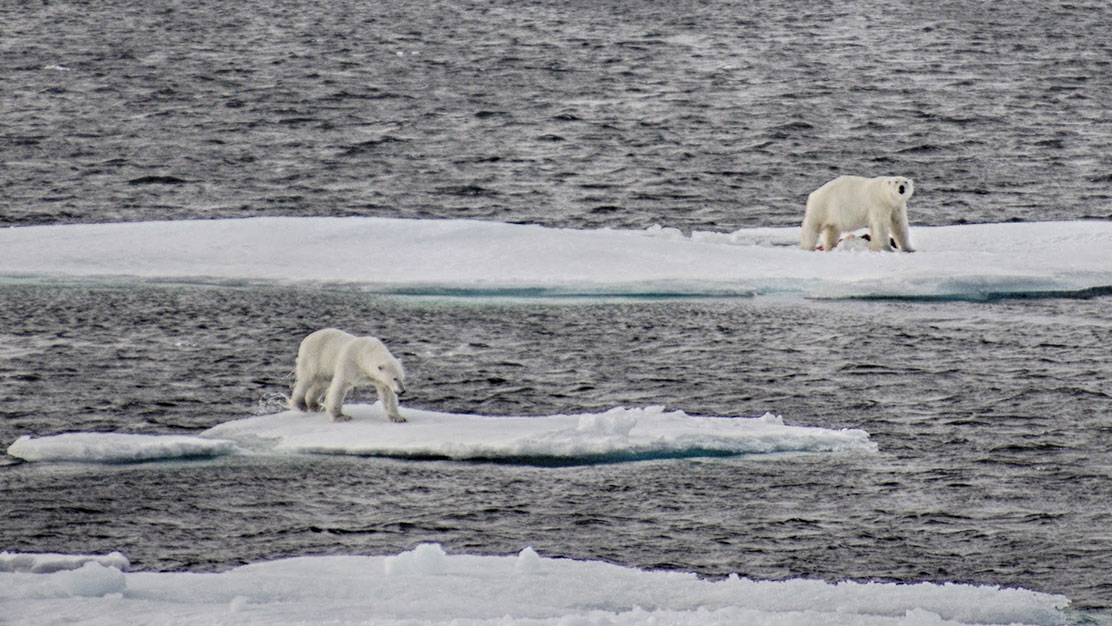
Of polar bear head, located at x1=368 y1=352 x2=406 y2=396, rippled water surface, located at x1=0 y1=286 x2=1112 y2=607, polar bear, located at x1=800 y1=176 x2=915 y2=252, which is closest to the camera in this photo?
rippled water surface, located at x1=0 y1=286 x2=1112 y2=607

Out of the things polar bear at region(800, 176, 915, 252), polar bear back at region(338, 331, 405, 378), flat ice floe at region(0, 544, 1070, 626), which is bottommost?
flat ice floe at region(0, 544, 1070, 626)

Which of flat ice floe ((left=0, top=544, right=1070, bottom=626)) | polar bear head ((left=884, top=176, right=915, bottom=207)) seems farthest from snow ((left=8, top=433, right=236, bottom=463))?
polar bear head ((left=884, top=176, right=915, bottom=207))

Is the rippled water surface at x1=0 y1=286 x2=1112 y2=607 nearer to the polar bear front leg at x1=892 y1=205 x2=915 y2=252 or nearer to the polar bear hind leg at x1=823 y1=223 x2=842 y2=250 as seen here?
the polar bear front leg at x1=892 y1=205 x2=915 y2=252

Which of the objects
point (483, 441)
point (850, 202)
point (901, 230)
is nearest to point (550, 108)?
point (850, 202)

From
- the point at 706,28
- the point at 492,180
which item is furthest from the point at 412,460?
the point at 706,28

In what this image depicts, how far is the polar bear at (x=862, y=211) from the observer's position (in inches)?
534

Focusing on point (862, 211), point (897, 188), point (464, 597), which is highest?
point (897, 188)

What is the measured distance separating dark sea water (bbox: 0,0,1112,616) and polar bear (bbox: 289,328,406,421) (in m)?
0.46

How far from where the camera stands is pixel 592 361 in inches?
416

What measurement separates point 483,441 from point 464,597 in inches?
88.1

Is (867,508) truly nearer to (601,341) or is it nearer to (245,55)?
(601,341)

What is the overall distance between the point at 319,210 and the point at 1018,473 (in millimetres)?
13194

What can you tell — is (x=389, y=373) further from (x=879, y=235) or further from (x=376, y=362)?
(x=879, y=235)

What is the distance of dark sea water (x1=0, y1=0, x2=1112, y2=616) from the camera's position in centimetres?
717
